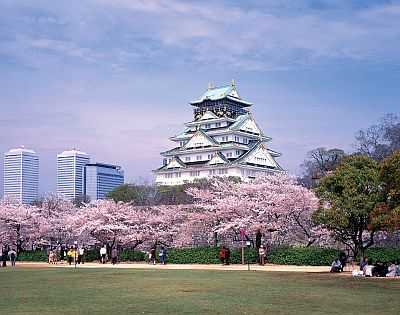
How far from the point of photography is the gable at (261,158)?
277 feet

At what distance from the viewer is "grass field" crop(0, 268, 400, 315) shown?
15.1m

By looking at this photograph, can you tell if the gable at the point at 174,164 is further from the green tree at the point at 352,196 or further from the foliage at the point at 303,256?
the green tree at the point at 352,196

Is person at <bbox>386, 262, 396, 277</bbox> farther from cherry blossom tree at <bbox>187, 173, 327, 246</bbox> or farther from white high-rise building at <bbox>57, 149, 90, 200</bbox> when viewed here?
white high-rise building at <bbox>57, 149, 90, 200</bbox>

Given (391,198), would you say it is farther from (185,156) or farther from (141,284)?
(185,156)

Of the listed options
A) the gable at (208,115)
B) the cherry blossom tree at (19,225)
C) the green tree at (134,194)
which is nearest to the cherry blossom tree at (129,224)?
the cherry blossom tree at (19,225)

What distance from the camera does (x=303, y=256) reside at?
38.4 meters

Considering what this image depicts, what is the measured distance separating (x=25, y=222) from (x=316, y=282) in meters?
39.7

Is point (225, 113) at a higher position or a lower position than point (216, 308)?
higher

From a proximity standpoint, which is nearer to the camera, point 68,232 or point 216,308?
point 216,308

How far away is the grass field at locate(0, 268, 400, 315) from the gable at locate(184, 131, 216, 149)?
2444 inches

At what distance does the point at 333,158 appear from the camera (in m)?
67.9

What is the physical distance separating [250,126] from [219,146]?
27.3 feet

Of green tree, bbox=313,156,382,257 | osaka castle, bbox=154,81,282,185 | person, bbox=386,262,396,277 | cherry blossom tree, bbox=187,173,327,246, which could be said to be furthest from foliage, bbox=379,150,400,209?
osaka castle, bbox=154,81,282,185

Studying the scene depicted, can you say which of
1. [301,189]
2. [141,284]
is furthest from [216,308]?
[301,189]
